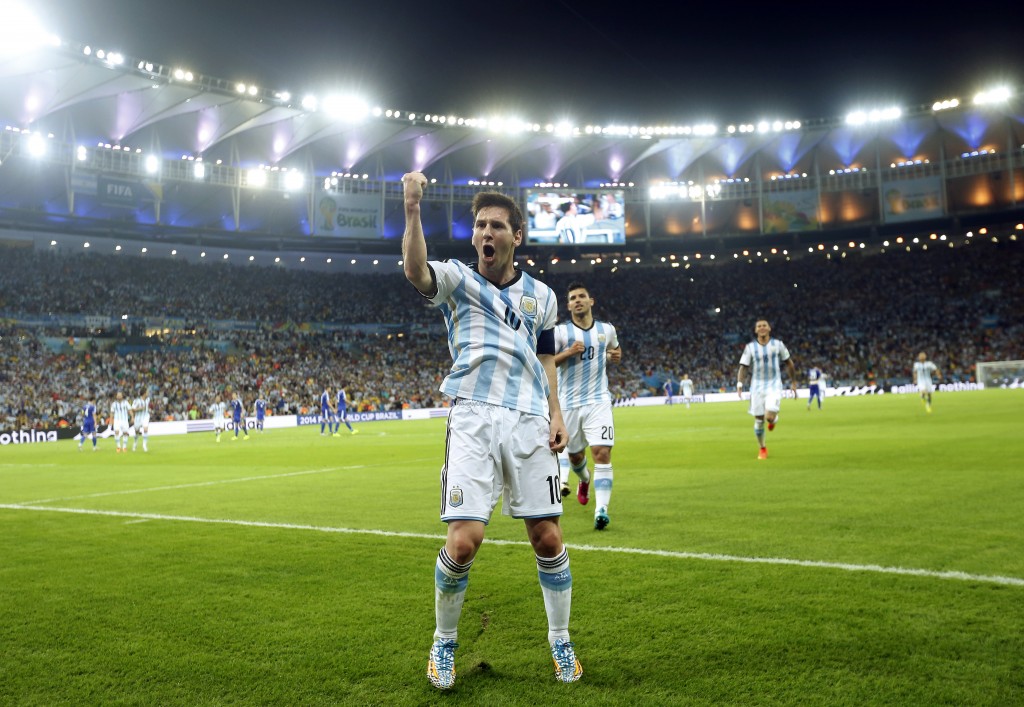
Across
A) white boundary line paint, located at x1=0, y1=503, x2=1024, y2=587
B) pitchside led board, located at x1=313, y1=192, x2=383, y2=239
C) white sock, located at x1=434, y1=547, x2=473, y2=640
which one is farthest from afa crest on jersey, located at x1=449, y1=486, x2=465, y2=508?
pitchside led board, located at x1=313, y1=192, x2=383, y2=239

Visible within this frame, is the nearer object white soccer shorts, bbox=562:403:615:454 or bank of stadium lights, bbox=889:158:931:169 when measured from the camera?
white soccer shorts, bbox=562:403:615:454

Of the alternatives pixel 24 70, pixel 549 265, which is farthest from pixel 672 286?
pixel 24 70

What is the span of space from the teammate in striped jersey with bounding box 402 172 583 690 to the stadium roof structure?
42.4 m

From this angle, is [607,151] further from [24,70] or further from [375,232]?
[24,70]

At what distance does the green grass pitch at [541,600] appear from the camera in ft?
12.1

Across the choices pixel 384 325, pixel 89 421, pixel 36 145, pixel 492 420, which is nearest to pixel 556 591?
pixel 492 420

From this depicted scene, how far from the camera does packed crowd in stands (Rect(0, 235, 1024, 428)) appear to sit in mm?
44688

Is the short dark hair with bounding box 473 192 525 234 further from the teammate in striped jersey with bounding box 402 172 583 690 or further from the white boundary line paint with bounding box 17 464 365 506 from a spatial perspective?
the white boundary line paint with bounding box 17 464 365 506

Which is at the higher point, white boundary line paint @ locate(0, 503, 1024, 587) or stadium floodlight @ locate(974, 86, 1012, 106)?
stadium floodlight @ locate(974, 86, 1012, 106)

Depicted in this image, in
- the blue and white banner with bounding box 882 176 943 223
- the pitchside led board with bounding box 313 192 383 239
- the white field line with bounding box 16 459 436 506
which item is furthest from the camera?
the blue and white banner with bounding box 882 176 943 223

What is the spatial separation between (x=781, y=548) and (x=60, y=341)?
48788 mm

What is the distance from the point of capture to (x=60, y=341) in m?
45.7

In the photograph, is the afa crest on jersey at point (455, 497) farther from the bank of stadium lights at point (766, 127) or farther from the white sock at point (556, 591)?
the bank of stadium lights at point (766, 127)

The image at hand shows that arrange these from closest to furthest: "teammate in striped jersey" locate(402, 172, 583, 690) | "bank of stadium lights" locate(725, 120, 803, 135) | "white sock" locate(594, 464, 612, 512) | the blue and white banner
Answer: "teammate in striped jersey" locate(402, 172, 583, 690) < "white sock" locate(594, 464, 612, 512) < "bank of stadium lights" locate(725, 120, 803, 135) < the blue and white banner
